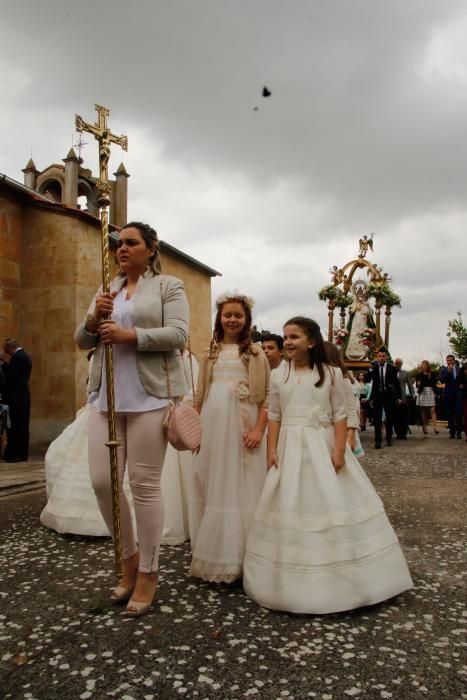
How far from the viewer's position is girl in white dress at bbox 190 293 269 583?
3.62 m

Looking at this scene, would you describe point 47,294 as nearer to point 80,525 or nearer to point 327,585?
point 80,525

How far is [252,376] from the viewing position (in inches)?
156

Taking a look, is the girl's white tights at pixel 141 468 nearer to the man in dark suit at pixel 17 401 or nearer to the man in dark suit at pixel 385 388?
the man in dark suit at pixel 17 401

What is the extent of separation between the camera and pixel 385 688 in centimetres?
226

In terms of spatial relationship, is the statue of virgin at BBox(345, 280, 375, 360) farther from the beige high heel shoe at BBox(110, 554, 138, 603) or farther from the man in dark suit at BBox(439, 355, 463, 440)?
the beige high heel shoe at BBox(110, 554, 138, 603)

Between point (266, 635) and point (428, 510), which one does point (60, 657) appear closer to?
point (266, 635)

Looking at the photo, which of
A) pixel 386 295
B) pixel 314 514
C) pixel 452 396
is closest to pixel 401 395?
pixel 452 396

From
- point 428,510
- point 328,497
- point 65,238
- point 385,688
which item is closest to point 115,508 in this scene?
point 328,497

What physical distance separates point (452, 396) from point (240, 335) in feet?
39.5

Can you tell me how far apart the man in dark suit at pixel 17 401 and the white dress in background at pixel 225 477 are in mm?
6545

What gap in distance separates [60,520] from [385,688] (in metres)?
3.25

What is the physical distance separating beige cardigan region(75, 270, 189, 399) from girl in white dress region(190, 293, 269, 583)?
792mm

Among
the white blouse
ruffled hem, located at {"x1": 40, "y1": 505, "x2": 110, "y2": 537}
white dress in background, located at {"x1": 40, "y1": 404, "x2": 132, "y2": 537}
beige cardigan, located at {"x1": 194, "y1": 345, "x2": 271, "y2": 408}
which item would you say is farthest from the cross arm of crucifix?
ruffled hem, located at {"x1": 40, "y1": 505, "x2": 110, "y2": 537}

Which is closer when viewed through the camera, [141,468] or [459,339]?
[141,468]
